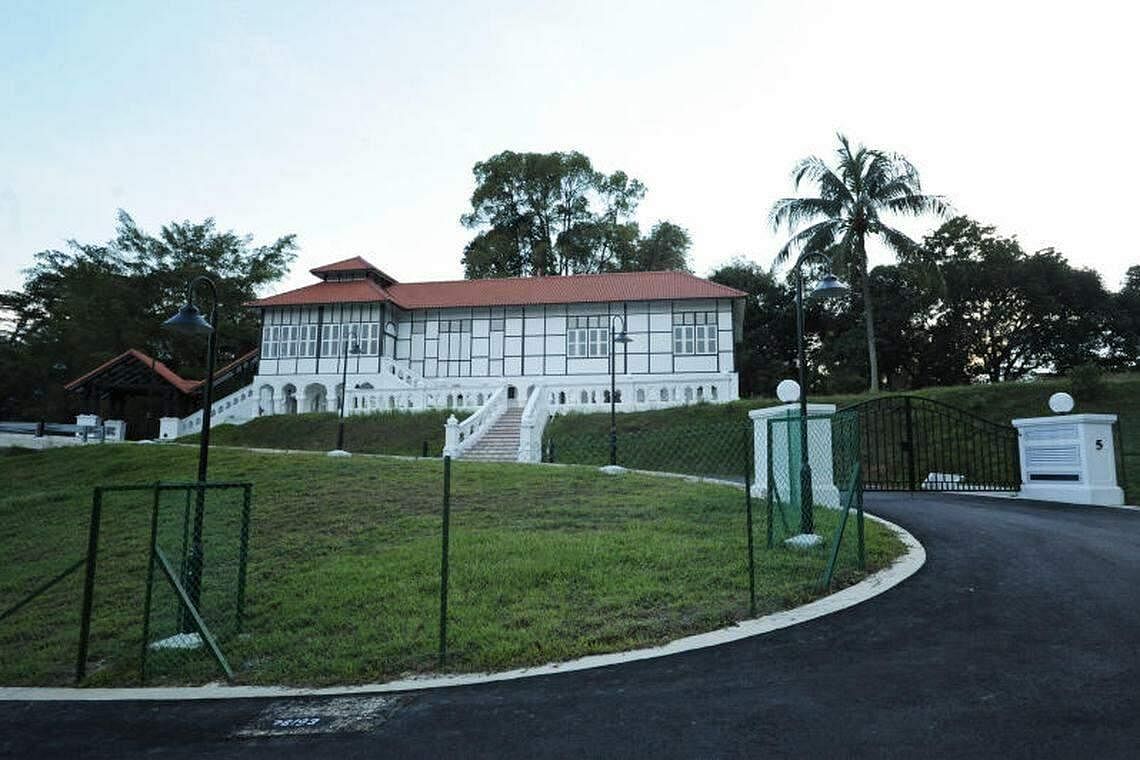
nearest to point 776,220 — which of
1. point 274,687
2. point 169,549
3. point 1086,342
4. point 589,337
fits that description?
point 589,337

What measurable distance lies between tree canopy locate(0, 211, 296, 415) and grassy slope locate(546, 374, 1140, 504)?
2905 centimetres

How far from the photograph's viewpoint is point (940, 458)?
20109mm

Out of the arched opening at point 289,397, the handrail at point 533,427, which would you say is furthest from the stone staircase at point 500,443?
the arched opening at point 289,397

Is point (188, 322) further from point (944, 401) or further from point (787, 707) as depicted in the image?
point (944, 401)

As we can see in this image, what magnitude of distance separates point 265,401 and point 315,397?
284 cm

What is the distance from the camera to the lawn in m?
6.50

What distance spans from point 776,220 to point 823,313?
765 inches

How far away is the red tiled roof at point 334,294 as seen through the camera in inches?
1490

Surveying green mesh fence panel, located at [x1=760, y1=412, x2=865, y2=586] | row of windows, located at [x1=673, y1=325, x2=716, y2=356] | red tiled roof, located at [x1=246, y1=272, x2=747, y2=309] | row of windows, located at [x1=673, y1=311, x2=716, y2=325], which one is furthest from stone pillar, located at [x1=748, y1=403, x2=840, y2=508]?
red tiled roof, located at [x1=246, y1=272, x2=747, y2=309]

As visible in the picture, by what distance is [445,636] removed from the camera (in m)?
6.27

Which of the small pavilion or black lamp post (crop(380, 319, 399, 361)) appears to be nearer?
the small pavilion

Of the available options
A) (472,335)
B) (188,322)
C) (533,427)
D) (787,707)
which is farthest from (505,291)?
(787,707)

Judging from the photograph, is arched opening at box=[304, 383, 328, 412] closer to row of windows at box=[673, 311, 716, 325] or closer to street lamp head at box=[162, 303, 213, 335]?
row of windows at box=[673, 311, 716, 325]

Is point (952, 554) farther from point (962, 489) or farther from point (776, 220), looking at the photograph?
Answer: point (776, 220)
